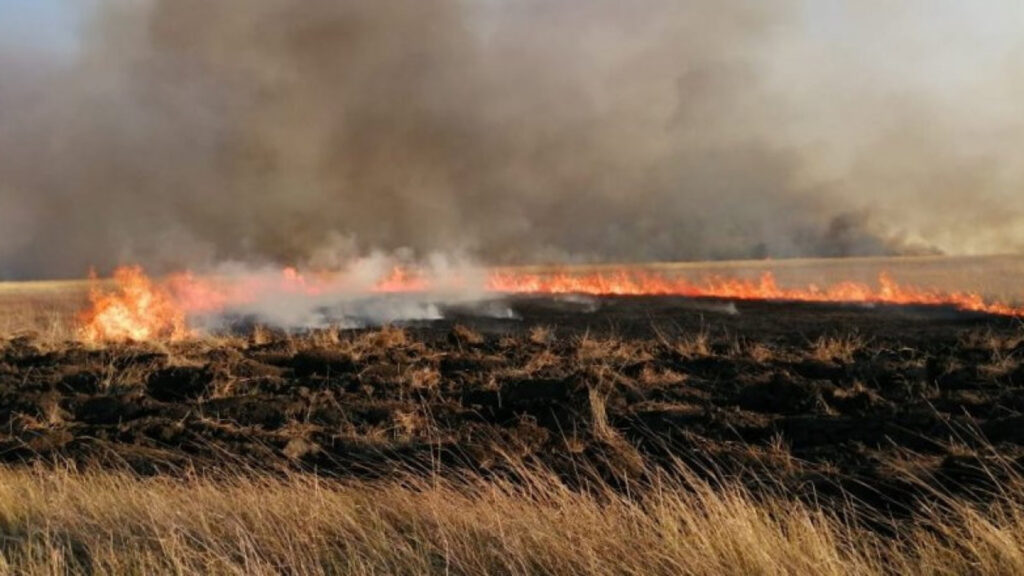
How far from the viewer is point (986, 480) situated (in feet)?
23.2

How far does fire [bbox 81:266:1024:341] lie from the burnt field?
17.4 ft

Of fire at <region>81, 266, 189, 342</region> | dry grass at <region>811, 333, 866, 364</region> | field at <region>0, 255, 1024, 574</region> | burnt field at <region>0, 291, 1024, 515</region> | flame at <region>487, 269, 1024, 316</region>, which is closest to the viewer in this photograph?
field at <region>0, 255, 1024, 574</region>

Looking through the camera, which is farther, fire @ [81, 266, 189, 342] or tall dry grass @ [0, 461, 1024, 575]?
fire @ [81, 266, 189, 342]

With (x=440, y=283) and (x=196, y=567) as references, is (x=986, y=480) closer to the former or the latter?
(x=196, y=567)

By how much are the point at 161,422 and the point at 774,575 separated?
30.5 ft

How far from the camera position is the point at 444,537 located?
15.4ft

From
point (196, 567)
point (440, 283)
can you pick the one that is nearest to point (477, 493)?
point (196, 567)

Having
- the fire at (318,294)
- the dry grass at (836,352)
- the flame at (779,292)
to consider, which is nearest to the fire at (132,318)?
the fire at (318,294)

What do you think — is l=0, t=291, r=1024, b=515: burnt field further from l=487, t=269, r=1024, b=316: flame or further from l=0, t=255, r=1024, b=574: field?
l=487, t=269, r=1024, b=316: flame

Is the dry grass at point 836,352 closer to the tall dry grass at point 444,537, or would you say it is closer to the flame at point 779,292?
the tall dry grass at point 444,537

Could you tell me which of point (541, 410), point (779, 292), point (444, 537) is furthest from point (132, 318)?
point (779, 292)

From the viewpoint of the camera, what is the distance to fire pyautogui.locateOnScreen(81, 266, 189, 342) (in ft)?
75.6

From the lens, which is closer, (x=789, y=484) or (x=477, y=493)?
(x=477, y=493)

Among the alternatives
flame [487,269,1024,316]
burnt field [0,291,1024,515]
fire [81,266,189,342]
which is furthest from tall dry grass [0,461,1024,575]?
flame [487,269,1024,316]
